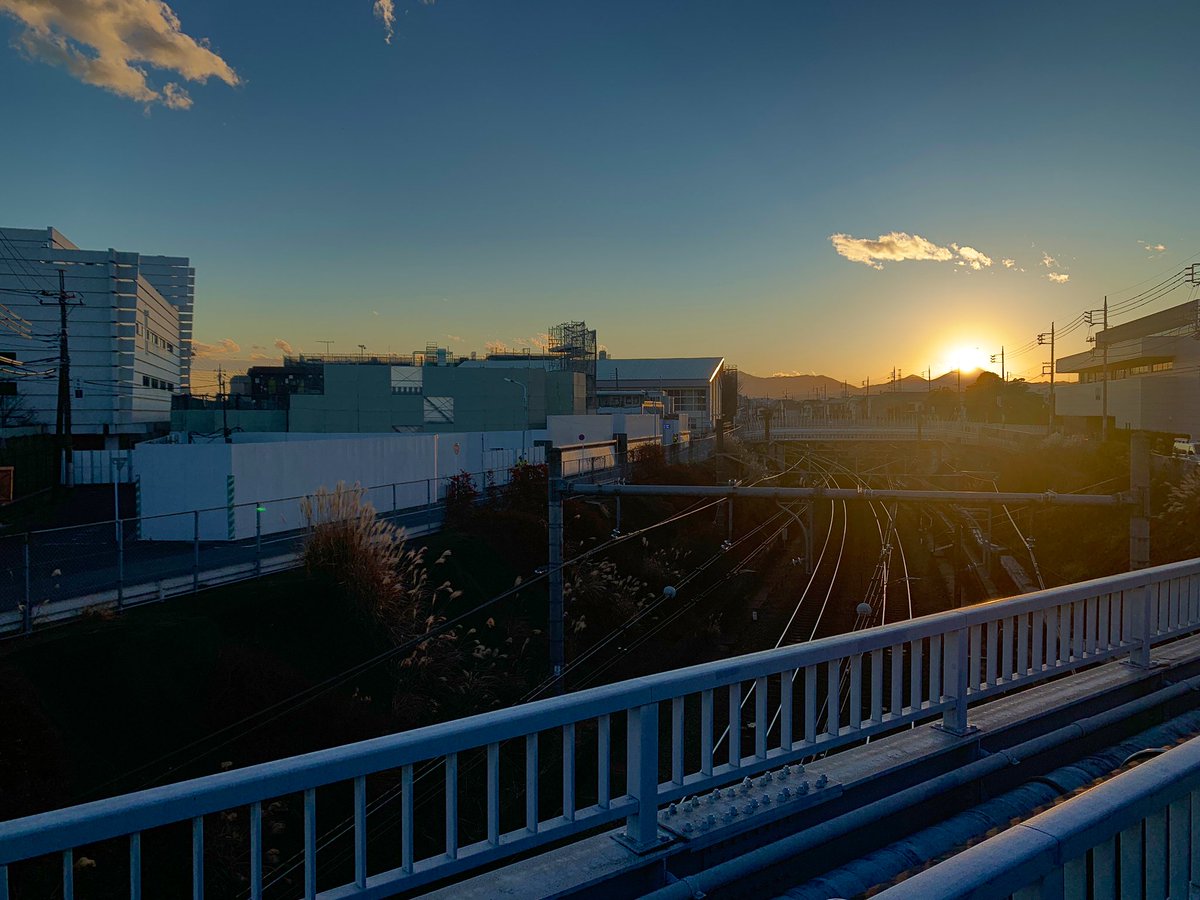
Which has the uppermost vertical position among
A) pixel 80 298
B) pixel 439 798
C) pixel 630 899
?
pixel 80 298

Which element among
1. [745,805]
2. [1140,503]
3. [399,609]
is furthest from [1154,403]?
[745,805]

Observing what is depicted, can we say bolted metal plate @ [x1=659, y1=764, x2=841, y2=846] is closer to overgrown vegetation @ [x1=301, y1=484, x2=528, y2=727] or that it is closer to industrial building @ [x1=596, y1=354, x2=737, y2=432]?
overgrown vegetation @ [x1=301, y1=484, x2=528, y2=727]

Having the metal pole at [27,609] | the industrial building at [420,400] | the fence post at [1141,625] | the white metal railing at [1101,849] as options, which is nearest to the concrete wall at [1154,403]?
the industrial building at [420,400]

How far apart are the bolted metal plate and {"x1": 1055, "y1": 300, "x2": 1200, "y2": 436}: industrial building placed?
5080 centimetres

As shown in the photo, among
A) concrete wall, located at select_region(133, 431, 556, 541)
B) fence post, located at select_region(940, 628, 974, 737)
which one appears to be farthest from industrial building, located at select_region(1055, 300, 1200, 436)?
fence post, located at select_region(940, 628, 974, 737)

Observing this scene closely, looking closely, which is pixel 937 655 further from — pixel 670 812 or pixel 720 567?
pixel 720 567

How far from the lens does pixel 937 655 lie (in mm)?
4719

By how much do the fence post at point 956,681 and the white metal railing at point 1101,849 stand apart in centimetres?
211

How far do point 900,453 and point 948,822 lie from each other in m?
75.1

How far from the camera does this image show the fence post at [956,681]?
15.1 ft

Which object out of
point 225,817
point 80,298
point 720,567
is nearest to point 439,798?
point 225,817

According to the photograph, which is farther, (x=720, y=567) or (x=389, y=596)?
(x=720, y=567)

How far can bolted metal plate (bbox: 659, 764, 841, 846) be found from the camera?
3533mm

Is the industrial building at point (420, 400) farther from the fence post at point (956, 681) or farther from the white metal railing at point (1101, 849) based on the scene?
the white metal railing at point (1101, 849)
